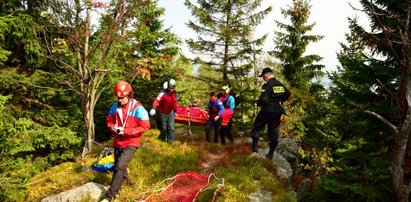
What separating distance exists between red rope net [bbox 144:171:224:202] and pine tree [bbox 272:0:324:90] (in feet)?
50.4

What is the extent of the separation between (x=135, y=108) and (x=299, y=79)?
1723 cm

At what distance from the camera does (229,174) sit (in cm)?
840

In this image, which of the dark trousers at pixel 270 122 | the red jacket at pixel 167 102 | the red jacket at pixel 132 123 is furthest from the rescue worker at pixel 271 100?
the red jacket at pixel 132 123

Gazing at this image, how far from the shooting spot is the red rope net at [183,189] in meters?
6.59

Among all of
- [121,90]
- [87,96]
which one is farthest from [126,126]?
[87,96]

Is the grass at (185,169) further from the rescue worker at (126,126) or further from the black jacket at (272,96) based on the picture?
the black jacket at (272,96)

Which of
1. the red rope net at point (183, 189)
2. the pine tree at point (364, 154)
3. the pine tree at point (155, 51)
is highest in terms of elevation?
the pine tree at point (155, 51)

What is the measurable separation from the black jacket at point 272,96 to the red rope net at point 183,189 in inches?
109

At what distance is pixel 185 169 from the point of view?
30.3 ft

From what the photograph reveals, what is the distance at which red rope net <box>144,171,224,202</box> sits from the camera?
260 inches

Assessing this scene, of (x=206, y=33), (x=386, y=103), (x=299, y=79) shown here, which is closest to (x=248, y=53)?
(x=206, y=33)

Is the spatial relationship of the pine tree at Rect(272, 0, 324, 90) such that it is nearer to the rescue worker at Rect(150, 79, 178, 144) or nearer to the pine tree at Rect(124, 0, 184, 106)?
the pine tree at Rect(124, 0, 184, 106)

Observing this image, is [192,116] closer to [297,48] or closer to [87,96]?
[87,96]

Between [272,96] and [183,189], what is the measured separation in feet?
12.4
